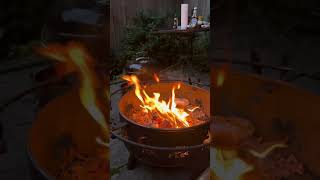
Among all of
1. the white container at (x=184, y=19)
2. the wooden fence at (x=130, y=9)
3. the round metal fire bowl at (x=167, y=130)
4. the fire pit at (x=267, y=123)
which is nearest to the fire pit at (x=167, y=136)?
the round metal fire bowl at (x=167, y=130)

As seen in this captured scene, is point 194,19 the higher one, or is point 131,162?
point 194,19

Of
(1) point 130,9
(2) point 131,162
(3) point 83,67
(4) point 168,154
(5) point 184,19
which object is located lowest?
(2) point 131,162

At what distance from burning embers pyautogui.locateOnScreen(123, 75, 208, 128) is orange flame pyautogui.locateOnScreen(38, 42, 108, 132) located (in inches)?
27.3

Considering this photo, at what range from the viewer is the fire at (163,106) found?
200cm

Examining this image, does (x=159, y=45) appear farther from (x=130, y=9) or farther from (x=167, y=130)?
(x=167, y=130)

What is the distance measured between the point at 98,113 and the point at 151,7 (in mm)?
2089

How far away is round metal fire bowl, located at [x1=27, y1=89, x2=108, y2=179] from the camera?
124 cm

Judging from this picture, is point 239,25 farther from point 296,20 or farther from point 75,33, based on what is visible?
point 75,33

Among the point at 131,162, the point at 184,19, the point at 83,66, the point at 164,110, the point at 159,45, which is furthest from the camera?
the point at 159,45

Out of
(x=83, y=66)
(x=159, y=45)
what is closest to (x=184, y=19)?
(x=159, y=45)

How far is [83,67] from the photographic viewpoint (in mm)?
1249

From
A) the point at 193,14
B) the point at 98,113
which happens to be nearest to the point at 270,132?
the point at 98,113

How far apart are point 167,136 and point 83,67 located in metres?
0.72

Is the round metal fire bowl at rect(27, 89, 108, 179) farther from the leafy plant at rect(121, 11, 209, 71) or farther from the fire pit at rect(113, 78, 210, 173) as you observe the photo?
the leafy plant at rect(121, 11, 209, 71)
